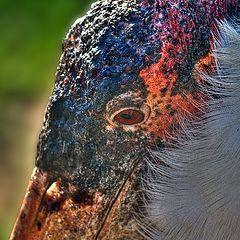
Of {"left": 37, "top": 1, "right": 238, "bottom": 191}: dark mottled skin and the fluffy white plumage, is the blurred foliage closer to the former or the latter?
A: {"left": 37, "top": 1, "right": 238, "bottom": 191}: dark mottled skin

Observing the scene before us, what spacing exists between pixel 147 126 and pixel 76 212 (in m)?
0.32

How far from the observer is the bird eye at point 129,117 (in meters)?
2.41

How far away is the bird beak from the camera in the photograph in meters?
2.48

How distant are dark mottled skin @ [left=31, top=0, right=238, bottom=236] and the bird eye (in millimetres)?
23

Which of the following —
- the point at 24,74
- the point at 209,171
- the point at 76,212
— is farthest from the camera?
the point at 24,74

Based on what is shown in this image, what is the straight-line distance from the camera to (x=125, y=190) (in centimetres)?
248

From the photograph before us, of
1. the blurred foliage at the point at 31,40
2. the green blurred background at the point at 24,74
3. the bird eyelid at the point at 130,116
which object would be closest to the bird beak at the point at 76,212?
the bird eyelid at the point at 130,116

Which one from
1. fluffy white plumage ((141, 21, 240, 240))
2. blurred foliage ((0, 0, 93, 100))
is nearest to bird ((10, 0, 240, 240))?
fluffy white plumage ((141, 21, 240, 240))

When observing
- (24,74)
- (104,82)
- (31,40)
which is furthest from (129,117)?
(31,40)

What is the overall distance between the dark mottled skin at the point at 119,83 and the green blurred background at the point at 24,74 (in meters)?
2.91

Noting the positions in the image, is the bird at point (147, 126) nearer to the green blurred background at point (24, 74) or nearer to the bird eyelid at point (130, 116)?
the bird eyelid at point (130, 116)

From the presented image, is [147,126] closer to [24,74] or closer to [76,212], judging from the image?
[76,212]

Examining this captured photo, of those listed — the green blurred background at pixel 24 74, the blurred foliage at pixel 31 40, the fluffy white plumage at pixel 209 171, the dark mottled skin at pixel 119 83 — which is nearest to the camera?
the fluffy white plumage at pixel 209 171

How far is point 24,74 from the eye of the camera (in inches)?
A: 252
